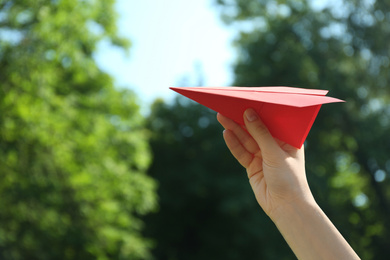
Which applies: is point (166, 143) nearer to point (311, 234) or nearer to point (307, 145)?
point (307, 145)

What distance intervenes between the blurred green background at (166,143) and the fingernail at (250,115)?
920 centimetres

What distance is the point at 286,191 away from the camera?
157 centimetres

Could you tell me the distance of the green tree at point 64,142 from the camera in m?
10.3

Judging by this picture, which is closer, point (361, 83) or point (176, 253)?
point (361, 83)

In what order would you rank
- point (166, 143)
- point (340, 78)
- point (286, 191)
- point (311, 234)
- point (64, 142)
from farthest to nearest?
point (166, 143) → point (340, 78) → point (64, 142) → point (286, 191) → point (311, 234)

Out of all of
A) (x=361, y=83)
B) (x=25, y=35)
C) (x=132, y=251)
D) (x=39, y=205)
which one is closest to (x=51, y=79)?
(x=25, y=35)

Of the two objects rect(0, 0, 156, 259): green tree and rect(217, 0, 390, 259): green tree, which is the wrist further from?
rect(217, 0, 390, 259): green tree

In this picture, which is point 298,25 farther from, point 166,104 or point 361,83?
point 166,104

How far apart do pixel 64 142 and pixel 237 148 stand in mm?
10519

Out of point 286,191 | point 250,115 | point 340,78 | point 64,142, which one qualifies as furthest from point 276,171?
point 340,78

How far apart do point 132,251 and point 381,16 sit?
39.8 ft

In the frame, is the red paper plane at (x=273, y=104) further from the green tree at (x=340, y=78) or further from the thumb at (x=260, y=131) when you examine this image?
the green tree at (x=340, y=78)

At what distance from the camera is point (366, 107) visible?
17.5 m

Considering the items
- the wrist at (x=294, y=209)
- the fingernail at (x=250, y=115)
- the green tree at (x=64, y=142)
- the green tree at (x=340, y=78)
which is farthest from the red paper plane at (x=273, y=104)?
the green tree at (x=340, y=78)
